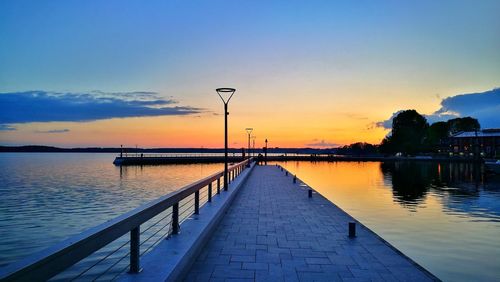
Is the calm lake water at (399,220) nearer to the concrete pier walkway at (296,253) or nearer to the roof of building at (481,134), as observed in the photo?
the concrete pier walkway at (296,253)

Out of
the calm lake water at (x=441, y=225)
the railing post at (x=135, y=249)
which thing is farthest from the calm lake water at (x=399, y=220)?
the railing post at (x=135, y=249)

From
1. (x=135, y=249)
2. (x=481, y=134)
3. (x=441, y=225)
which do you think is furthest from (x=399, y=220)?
(x=481, y=134)

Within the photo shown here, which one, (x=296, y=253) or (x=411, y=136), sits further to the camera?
(x=411, y=136)

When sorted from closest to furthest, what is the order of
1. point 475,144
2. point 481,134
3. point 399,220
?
point 399,220
point 475,144
point 481,134

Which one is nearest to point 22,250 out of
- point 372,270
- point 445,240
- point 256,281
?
point 256,281

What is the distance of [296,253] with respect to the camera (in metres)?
7.49

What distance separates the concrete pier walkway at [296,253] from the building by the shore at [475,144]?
113 metres

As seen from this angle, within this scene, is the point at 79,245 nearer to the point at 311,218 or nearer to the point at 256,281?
the point at 256,281

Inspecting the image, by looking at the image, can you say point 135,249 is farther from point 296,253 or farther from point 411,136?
point 411,136

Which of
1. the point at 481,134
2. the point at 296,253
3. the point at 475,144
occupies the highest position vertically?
the point at 481,134

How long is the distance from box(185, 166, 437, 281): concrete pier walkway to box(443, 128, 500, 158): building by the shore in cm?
11281

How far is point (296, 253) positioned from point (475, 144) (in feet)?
415

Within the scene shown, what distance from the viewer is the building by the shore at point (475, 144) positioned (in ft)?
360

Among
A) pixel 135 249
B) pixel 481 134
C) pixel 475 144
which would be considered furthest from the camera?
pixel 481 134
